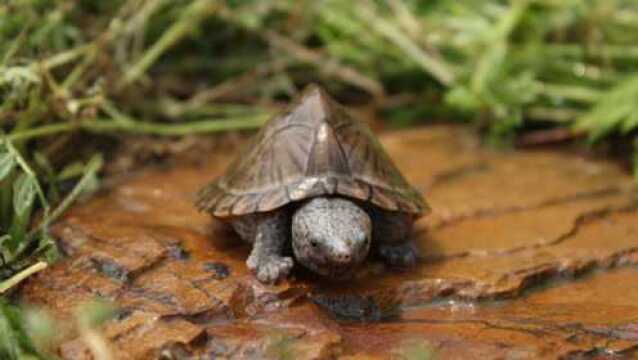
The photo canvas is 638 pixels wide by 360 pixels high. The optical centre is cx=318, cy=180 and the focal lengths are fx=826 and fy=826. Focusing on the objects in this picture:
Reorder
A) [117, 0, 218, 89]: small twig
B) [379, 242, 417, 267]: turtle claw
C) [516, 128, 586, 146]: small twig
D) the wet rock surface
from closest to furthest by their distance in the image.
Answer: the wet rock surface, [379, 242, 417, 267]: turtle claw, [117, 0, 218, 89]: small twig, [516, 128, 586, 146]: small twig

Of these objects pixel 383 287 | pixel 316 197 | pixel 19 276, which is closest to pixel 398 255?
pixel 383 287

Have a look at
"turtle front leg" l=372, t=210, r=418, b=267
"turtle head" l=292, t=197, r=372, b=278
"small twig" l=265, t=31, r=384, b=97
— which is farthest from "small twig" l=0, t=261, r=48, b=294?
"small twig" l=265, t=31, r=384, b=97

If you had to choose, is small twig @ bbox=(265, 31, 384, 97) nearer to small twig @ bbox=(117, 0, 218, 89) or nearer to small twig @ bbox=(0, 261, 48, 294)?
small twig @ bbox=(117, 0, 218, 89)

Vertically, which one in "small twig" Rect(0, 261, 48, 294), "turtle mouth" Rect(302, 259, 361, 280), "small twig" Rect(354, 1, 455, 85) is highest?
"small twig" Rect(354, 1, 455, 85)

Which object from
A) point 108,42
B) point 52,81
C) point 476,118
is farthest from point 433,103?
point 52,81

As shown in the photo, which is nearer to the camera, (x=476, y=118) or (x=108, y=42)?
(x=108, y=42)

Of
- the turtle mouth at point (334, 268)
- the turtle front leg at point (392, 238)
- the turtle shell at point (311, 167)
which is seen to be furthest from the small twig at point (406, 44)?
the turtle mouth at point (334, 268)

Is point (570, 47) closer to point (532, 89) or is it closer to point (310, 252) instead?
point (532, 89)
